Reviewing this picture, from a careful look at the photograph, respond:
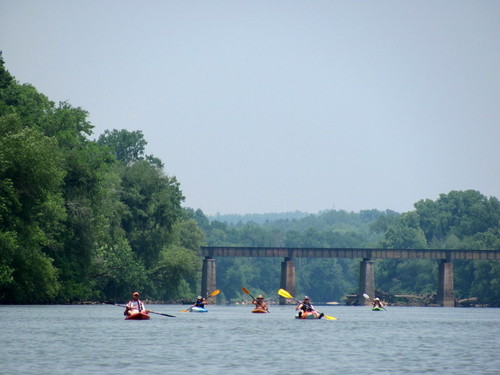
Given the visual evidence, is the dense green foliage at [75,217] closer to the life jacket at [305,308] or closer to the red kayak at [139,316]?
the red kayak at [139,316]

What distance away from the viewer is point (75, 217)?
3541 inches

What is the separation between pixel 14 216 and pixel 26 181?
92.6 inches

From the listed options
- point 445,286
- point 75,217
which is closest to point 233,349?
point 75,217

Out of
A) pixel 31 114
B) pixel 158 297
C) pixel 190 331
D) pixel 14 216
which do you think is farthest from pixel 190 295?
pixel 190 331

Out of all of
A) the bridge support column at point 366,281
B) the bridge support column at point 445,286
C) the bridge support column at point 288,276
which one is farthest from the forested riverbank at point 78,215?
the bridge support column at point 445,286

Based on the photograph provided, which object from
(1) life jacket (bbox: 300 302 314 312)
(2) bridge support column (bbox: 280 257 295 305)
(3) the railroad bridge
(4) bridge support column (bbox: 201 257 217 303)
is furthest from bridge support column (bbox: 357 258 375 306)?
(1) life jacket (bbox: 300 302 314 312)

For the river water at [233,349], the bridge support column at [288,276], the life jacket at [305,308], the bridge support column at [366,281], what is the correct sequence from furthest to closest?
the bridge support column at [288,276] < the bridge support column at [366,281] < the life jacket at [305,308] < the river water at [233,349]

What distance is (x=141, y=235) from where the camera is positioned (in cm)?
12025

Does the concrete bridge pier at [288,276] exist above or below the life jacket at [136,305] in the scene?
above

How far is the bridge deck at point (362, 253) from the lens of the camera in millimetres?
153750

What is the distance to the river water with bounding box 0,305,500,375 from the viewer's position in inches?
1416

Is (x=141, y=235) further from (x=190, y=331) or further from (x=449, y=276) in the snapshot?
(x=190, y=331)

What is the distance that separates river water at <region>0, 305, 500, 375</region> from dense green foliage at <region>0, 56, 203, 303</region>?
12720mm

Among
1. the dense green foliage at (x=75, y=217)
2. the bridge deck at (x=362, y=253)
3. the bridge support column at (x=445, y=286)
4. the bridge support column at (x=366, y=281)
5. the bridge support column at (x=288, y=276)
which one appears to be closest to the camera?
the dense green foliage at (x=75, y=217)
